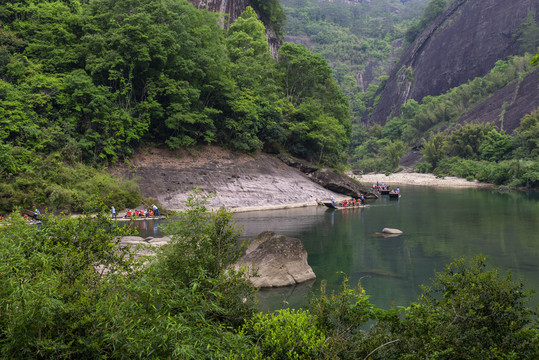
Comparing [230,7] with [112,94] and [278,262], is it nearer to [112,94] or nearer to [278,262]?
[112,94]

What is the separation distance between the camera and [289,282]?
17031 mm

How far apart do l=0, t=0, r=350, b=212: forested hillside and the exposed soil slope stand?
1.64 meters

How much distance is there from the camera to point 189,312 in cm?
651

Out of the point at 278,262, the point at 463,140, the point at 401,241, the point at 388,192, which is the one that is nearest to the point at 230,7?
the point at 388,192

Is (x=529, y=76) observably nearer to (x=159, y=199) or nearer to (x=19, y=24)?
(x=159, y=199)

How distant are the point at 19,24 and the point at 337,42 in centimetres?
16903

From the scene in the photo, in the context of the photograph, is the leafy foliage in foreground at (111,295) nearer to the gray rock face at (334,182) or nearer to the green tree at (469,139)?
the gray rock face at (334,182)

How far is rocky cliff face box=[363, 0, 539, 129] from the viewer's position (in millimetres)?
108688

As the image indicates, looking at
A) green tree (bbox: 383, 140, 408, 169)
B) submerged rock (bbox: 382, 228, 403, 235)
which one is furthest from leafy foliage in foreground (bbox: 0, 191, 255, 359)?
green tree (bbox: 383, 140, 408, 169)

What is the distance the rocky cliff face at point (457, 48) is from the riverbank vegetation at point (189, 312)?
122 meters

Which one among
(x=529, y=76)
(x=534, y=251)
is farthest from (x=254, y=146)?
(x=529, y=76)

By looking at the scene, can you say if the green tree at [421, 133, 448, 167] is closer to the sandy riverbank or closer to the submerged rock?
the sandy riverbank

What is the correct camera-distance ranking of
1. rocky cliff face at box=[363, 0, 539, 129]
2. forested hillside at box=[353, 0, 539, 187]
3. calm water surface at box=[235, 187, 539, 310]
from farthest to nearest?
rocky cliff face at box=[363, 0, 539, 129], forested hillside at box=[353, 0, 539, 187], calm water surface at box=[235, 187, 539, 310]

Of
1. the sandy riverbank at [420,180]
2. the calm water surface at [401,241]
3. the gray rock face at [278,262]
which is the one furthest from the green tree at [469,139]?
the gray rock face at [278,262]
